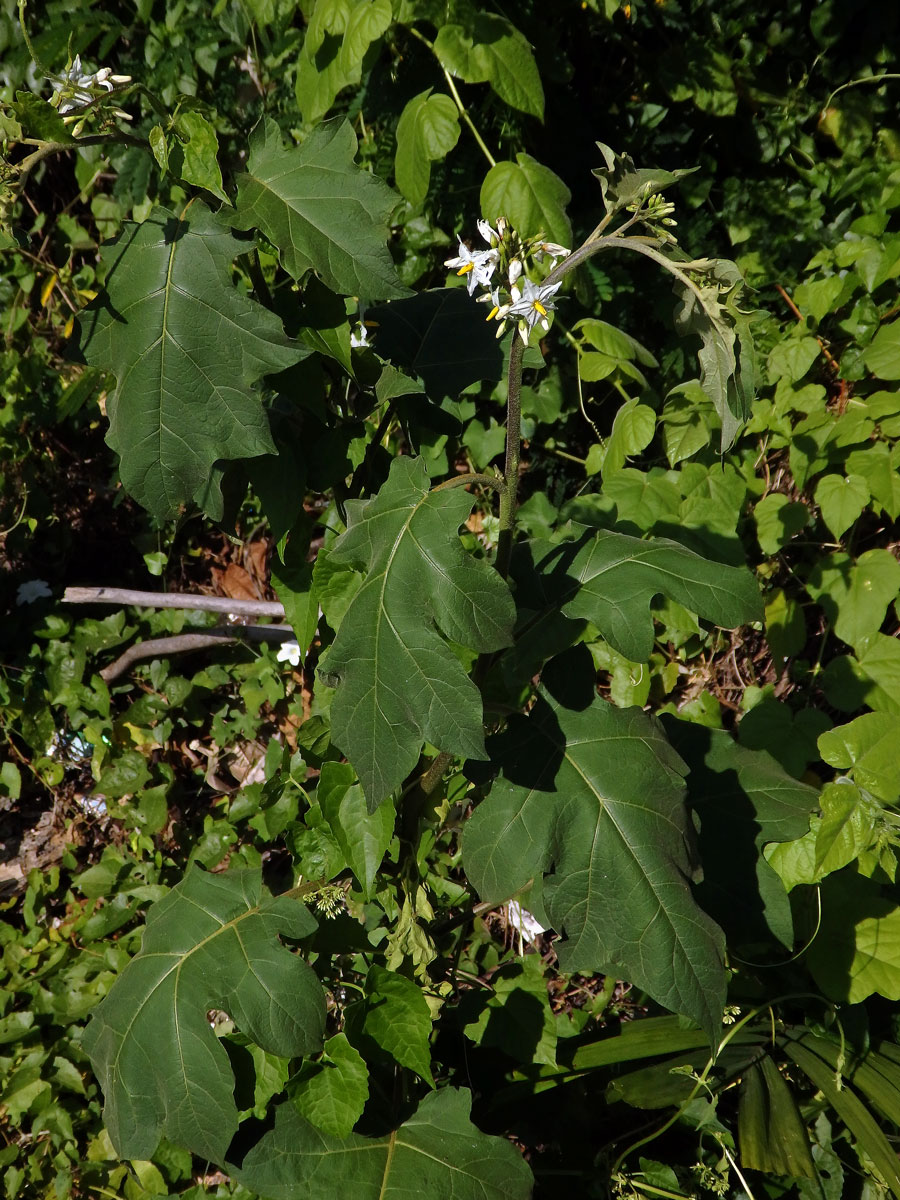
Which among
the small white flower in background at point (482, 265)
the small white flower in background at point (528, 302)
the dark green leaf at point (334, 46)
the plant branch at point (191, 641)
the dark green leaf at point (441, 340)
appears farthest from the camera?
the plant branch at point (191, 641)

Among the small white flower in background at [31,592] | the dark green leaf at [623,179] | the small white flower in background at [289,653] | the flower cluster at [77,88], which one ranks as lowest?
the small white flower in background at [31,592]

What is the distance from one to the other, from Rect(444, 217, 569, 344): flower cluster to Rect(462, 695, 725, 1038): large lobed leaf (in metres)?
0.72

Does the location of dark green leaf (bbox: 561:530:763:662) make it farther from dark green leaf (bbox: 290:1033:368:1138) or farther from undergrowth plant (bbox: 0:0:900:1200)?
dark green leaf (bbox: 290:1033:368:1138)

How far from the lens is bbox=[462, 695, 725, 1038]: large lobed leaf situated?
1478mm

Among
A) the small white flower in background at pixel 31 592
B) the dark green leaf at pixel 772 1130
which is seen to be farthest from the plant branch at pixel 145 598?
the dark green leaf at pixel 772 1130

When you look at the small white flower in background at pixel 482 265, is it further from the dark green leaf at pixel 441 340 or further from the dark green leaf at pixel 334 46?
the dark green leaf at pixel 334 46

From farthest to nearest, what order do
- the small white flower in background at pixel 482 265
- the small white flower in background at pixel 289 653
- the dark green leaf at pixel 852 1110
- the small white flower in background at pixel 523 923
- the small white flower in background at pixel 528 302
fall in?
1. the small white flower in background at pixel 289 653
2. the small white flower in background at pixel 523 923
3. the dark green leaf at pixel 852 1110
4. the small white flower in background at pixel 482 265
5. the small white flower in background at pixel 528 302

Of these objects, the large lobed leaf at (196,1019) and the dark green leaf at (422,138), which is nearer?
the large lobed leaf at (196,1019)

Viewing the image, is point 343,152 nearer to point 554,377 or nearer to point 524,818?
point 524,818

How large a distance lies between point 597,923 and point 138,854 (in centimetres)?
199

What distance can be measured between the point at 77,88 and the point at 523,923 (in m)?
2.24

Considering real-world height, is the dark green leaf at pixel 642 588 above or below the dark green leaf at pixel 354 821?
above

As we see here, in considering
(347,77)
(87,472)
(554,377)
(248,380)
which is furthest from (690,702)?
A: (87,472)

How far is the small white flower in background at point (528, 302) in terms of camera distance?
138cm
